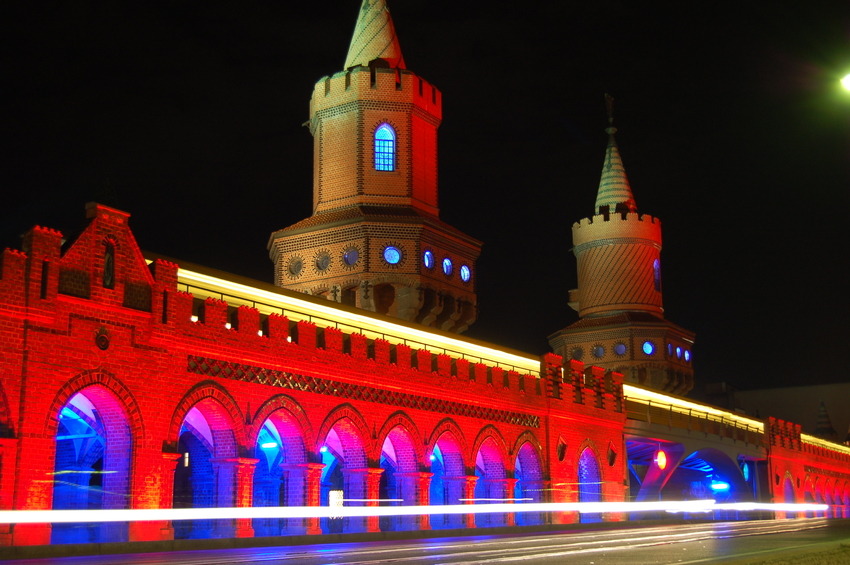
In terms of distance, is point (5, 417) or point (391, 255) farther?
point (391, 255)

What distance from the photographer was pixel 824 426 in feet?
276

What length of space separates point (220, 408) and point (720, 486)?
1558 inches

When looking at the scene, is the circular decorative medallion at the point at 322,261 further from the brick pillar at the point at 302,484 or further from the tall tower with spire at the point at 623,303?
the tall tower with spire at the point at 623,303

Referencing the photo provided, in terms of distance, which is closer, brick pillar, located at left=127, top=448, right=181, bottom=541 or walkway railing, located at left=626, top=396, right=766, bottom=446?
brick pillar, located at left=127, top=448, right=181, bottom=541

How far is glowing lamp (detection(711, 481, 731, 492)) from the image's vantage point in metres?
59.6

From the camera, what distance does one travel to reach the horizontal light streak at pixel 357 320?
2977 centimetres

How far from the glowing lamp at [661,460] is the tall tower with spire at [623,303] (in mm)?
11578

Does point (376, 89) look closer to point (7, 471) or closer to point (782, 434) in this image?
point (7, 471)

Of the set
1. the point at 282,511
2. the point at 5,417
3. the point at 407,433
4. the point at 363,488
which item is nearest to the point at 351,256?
the point at 407,433

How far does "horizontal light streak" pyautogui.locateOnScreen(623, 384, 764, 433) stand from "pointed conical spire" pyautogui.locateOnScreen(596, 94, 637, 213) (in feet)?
41.9

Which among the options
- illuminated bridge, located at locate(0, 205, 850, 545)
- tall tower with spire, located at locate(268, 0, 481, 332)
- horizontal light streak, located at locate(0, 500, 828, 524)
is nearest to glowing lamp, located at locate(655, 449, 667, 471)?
horizontal light streak, located at locate(0, 500, 828, 524)

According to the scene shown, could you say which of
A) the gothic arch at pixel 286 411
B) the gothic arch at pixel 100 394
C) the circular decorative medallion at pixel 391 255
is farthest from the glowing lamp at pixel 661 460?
the gothic arch at pixel 100 394

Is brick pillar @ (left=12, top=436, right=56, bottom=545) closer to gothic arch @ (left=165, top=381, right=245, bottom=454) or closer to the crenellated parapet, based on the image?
gothic arch @ (left=165, top=381, right=245, bottom=454)

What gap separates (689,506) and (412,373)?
16727 mm
